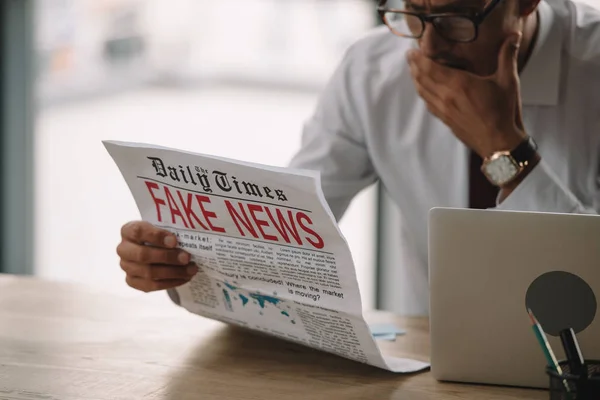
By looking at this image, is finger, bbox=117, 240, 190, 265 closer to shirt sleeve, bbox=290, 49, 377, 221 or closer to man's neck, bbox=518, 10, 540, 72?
shirt sleeve, bbox=290, 49, 377, 221

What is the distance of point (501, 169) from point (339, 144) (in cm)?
38

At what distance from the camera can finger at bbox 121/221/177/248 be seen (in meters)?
1.16

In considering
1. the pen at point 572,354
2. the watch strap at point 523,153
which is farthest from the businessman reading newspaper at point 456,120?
the pen at point 572,354

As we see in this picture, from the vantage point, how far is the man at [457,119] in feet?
4.40

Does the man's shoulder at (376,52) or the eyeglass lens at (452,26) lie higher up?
the eyeglass lens at (452,26)

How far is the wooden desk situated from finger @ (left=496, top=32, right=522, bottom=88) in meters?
0.40

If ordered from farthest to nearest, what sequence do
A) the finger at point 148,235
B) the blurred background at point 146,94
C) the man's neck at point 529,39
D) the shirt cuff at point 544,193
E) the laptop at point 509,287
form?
the blurred background at point 146,94, the man's neck at point 529,39, the shirt cuff at point 544,193, the finger at point 148,235, the laptop at point 509,287

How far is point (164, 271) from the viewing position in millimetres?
1178

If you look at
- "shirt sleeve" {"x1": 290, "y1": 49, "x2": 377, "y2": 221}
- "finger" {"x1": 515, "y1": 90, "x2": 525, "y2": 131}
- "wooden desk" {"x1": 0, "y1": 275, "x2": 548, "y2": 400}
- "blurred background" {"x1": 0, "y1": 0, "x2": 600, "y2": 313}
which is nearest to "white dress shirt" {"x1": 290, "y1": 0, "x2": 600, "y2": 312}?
"shirt sleeve" {"x1": 290, "y1": 49, "x2": 377, "y2": 221}

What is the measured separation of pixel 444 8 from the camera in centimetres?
135

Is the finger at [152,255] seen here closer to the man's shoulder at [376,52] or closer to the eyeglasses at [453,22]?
the eyeglasses at [453,22]

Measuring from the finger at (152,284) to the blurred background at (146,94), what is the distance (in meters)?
1.47

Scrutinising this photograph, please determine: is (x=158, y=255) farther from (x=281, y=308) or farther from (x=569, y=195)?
(x=569, y=195)

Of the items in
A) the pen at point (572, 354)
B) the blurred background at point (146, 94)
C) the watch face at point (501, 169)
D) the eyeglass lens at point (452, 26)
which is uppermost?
the eyeglass lens at point (452, 26)
